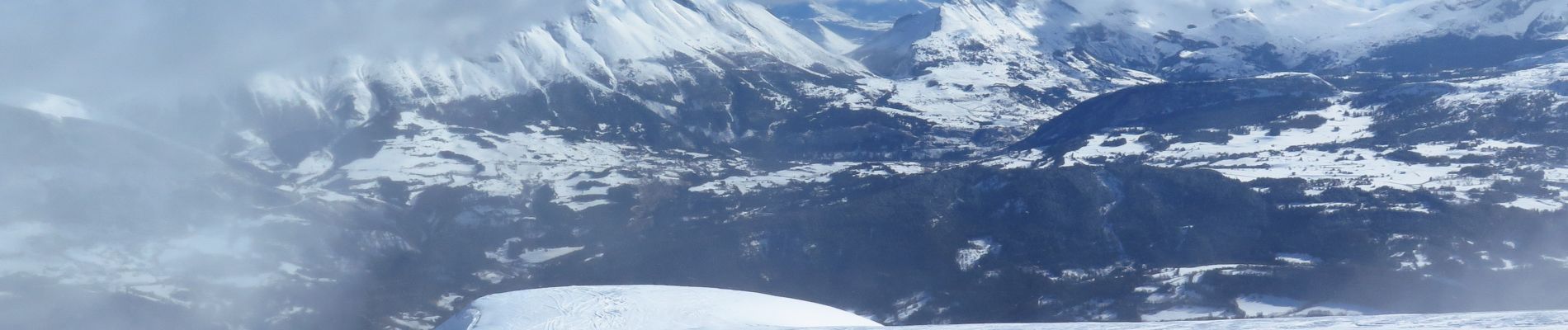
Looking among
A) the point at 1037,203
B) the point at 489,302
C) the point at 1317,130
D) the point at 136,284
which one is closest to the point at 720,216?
the point at 1037,203

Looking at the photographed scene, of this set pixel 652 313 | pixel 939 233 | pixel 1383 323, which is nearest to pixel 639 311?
pixel 652 313

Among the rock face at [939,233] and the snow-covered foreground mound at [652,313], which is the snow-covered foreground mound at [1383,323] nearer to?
the snow-covered foreground mound at [652,313]

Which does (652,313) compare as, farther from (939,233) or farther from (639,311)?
(939,233)

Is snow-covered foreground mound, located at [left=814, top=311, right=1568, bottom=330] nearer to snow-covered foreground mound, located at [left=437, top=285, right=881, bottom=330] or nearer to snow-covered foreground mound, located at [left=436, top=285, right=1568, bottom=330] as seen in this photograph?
snow-covered foreground mound, located at [left=436, top=285, right=1568, bottom=330]

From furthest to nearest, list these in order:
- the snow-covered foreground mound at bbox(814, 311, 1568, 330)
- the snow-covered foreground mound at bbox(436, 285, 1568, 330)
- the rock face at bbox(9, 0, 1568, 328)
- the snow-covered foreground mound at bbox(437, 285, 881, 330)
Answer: the rock face at bbox(9, 0, 1568, 328) → the snow-covered foreground mound at bbox(437, 285, 881, 330) → the snow-covered foreground mound at bbox(436, 285, 1568, 330) → the snow-covered foreground mound at bbox(814, 311, 1568, 330)

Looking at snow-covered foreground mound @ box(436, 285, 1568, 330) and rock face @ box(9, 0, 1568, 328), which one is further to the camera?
rock face @ box(9, 0, 1568, 328)

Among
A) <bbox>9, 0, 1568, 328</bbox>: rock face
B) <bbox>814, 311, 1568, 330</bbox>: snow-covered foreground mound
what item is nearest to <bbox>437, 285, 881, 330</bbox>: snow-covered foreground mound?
<bbox>814, 311, 1568, 330</bbox>: snow-covered foreground mound

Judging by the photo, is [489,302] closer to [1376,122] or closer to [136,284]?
[136,284]

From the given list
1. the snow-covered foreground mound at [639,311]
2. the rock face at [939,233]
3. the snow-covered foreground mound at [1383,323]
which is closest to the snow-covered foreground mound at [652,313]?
the snow-covered foreground mound at [639,311]
